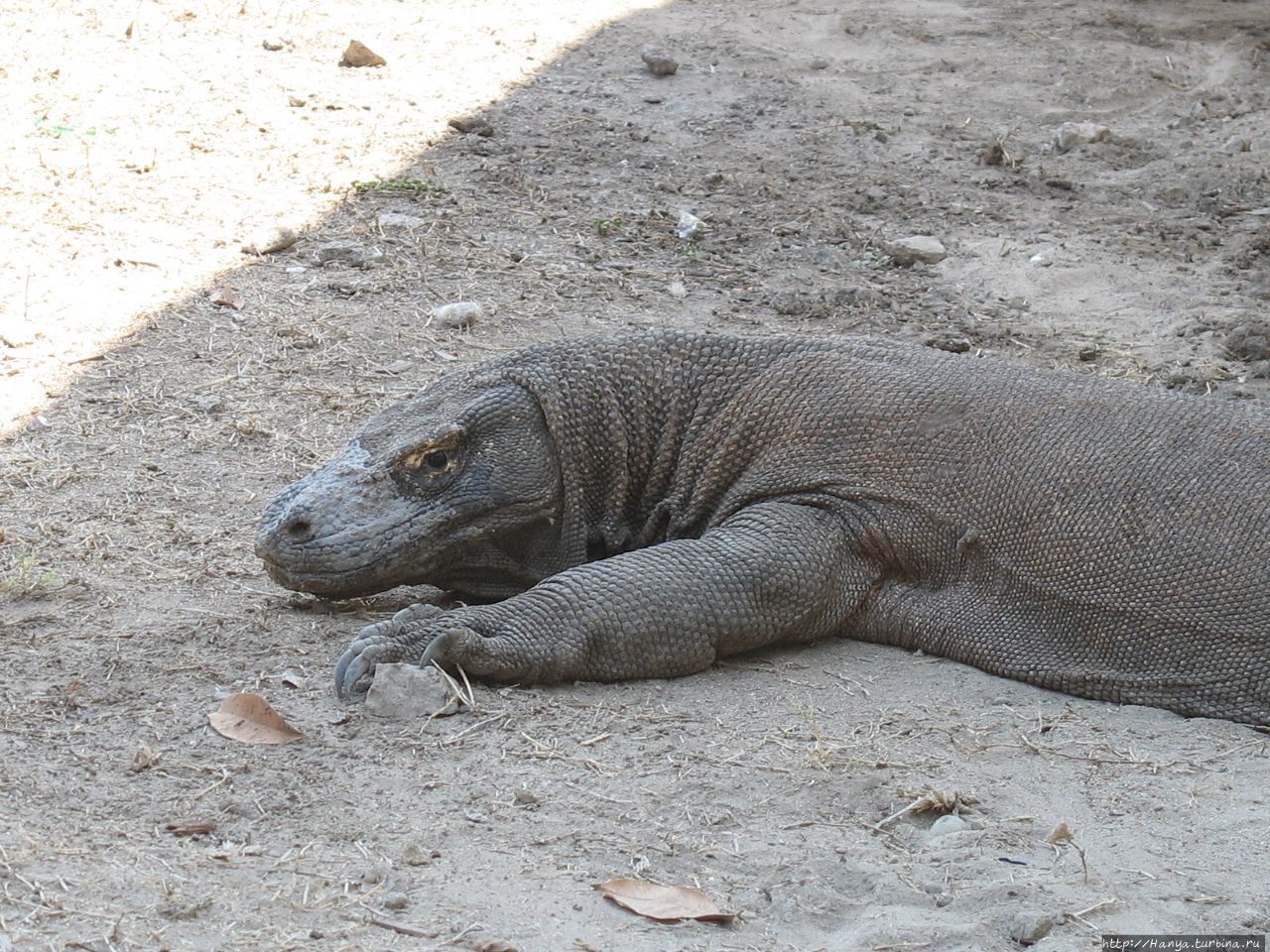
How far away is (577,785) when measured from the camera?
327 centimetres

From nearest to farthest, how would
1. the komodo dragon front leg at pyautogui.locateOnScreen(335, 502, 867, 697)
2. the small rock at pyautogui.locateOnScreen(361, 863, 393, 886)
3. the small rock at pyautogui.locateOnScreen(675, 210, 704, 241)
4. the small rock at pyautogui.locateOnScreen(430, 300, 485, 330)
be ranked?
the small rock at pyautogui.locateOnScreen(361, 863, 393, 886) → the komodo dragon front leg at pyautogui.locateOnScreen(335, 502, 867, 697) → the small rock at pyautogui.locateOnScreen(430, 300, 485, 330) → the small rock at pyautogui.locateOnScreen(675, 210, 704, 241)

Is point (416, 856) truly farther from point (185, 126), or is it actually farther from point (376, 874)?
point (185, 126)

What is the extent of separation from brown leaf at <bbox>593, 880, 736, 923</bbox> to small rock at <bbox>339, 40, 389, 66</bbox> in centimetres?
736

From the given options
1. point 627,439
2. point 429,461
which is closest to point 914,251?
point 627,439

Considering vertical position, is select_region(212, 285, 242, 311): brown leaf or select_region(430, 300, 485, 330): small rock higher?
select_region(430, 300, 485, 330): small rock

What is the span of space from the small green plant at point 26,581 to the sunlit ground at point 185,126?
3.99 feet

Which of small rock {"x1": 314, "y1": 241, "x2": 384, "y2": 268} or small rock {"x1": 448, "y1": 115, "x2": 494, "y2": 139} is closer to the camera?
small rock {"x1": 314, "y1": 241, "x2": 384, "y2": 268}

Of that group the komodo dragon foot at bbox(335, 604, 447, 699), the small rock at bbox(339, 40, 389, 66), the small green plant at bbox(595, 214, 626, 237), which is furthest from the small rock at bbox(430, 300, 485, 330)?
the small rock at bbox(339, 40, 389, 66)

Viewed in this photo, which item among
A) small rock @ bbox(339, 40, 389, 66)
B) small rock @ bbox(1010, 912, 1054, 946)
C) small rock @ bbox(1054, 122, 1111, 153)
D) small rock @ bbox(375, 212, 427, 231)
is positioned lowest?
small rock @ bbox(375, 212, 427, 231)

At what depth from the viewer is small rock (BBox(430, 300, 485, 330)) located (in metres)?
6.42

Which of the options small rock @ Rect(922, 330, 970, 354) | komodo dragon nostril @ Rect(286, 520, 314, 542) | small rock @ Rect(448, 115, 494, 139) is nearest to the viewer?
komodo dragon nostril @ Rect(286, 520, 314, 542)

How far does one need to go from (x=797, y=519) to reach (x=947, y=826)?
1191mm

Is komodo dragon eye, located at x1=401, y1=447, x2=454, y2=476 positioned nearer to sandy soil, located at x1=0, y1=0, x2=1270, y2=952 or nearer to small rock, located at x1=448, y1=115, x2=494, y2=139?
sandy soil, located at x1=0, y1=0, x2=1270, y2=952

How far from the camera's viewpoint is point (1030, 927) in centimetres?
271
